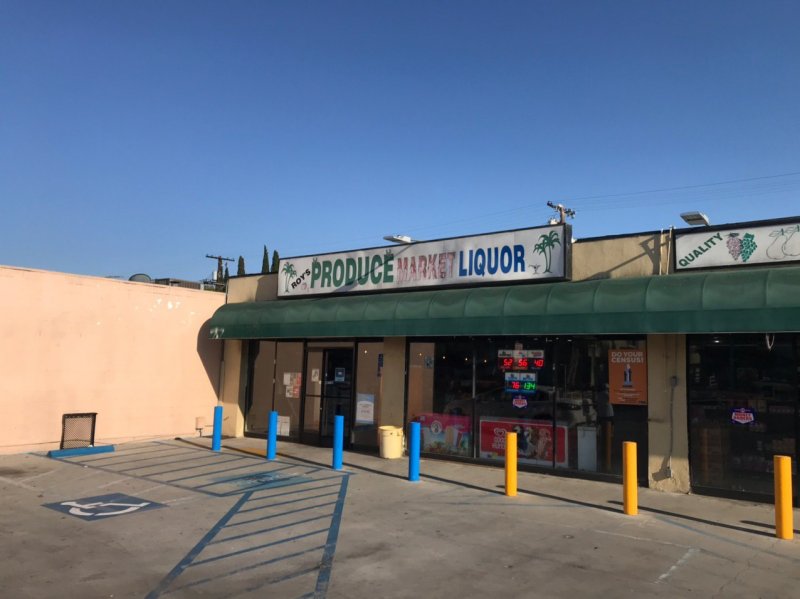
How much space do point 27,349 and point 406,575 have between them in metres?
11.8

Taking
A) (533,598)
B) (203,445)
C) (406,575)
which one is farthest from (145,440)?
(533,598)

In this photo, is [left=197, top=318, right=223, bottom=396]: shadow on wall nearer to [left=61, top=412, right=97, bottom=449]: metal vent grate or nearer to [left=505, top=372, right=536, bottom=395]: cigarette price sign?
[left=61, top=412, right=97, bottom=449]: metal vent grate

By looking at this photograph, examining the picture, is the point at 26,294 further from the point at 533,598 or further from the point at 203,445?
the point at 533,598

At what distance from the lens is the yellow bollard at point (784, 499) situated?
783 centimetres

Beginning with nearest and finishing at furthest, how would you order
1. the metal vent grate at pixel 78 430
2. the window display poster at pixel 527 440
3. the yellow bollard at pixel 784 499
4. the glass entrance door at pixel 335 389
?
the yellow bollard at pixel 784 499 → the window display poster at pixel 527 440 → the metal vent grate at pixel 78 430 → the glass entrance door at pixel 335 389

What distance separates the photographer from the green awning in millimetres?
9281

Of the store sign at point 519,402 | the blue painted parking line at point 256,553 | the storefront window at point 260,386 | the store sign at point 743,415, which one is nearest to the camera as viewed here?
the blue painted parking line at point 256,553

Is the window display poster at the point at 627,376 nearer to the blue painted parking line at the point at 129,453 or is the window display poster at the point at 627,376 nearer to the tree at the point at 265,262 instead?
the blue painted parking line at the point at 129,453

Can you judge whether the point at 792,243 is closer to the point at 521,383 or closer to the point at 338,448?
the point at 521,383

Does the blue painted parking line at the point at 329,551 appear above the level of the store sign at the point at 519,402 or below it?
below

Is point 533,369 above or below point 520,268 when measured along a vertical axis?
below

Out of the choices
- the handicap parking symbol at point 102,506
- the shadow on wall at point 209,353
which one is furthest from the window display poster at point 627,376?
the shadow on wall at point 209,353

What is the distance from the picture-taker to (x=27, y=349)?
14.1 meters

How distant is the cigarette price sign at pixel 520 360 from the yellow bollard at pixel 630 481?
340cm
